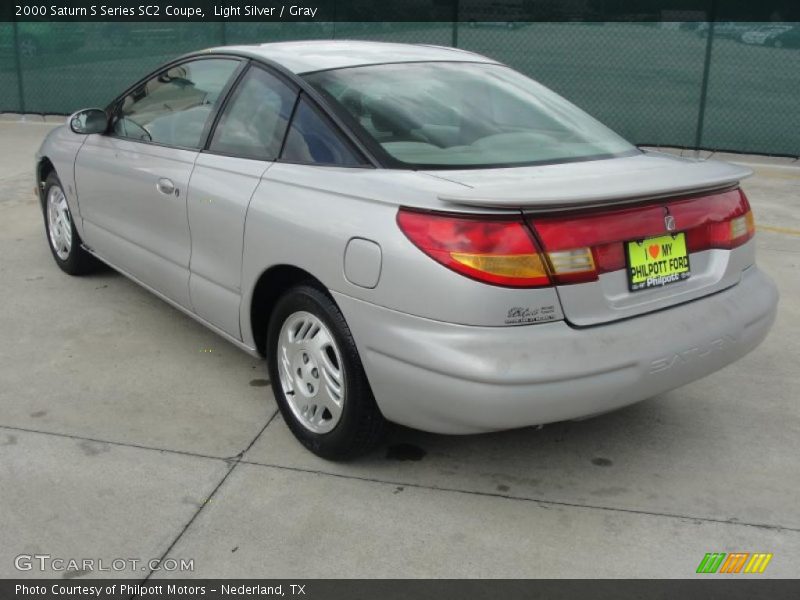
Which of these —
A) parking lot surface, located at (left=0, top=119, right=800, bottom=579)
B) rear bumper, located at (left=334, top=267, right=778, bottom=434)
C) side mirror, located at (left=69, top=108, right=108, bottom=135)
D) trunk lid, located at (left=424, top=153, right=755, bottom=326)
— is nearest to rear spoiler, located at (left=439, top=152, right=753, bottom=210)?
trunk lid, located at (left=424, top=153, right=755, bottom=326)

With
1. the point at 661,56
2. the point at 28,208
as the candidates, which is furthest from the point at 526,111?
the point at 661,56

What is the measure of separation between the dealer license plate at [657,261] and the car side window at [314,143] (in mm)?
1023

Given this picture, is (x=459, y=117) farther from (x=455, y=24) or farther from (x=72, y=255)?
(x=455, y=24)

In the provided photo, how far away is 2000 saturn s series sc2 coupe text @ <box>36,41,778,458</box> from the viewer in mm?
2605

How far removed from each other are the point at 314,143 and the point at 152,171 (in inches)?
47.4

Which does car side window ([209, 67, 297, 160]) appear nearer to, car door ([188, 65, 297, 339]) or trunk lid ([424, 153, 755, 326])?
car door ([188, 65, 297, 339])

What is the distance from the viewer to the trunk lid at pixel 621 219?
2.62 m

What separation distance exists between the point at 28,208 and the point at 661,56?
24.2 ft

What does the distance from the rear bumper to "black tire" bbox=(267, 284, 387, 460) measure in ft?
0.28

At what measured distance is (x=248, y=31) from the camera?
470 inches

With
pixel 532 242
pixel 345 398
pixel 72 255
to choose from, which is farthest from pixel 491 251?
pixel 72 255
